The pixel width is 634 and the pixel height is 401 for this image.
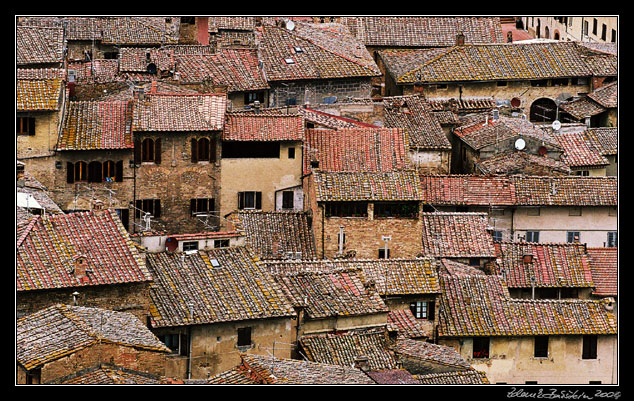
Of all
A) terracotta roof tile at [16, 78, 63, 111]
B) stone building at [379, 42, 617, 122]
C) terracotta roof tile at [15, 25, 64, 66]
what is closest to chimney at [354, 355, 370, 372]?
terracotta roof tile at [16, 78, 63, 111]

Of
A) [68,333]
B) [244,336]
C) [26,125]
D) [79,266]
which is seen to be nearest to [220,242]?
[244,336]

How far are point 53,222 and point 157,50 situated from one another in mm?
34972

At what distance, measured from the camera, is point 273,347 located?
59.0m

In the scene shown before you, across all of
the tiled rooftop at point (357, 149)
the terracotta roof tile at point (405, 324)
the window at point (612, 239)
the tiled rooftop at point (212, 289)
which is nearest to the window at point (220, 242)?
the tiled rooftop at point (212, 289)

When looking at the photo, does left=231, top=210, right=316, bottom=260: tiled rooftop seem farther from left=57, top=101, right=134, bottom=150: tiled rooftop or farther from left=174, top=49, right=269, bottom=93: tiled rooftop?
left=174, top=49, right=269, bottom=93: tiled rooftop

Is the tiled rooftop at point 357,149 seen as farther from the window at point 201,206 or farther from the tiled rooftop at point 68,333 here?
the tiled rooftop at point 68,333

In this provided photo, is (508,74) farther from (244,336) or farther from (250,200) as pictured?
(244,336)

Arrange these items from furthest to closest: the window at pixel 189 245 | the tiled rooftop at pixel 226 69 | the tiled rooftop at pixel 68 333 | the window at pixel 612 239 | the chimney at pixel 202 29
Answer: the chimney at pixel 202 29
the tiled rooftop at pixel 226 69
the window at pixel 612 239
the window at pixel 189 245
the tiled rooftop at pixel 68 333

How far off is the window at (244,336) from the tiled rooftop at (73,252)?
4183mm

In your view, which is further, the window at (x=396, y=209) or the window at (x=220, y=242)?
the window at (x=396, y=209)

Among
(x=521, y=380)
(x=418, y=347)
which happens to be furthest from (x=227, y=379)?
(x=521, y=380)

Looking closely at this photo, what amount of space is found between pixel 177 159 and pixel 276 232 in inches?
228

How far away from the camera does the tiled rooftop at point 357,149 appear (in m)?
73.6

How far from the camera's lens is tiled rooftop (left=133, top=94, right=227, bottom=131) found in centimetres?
7269
